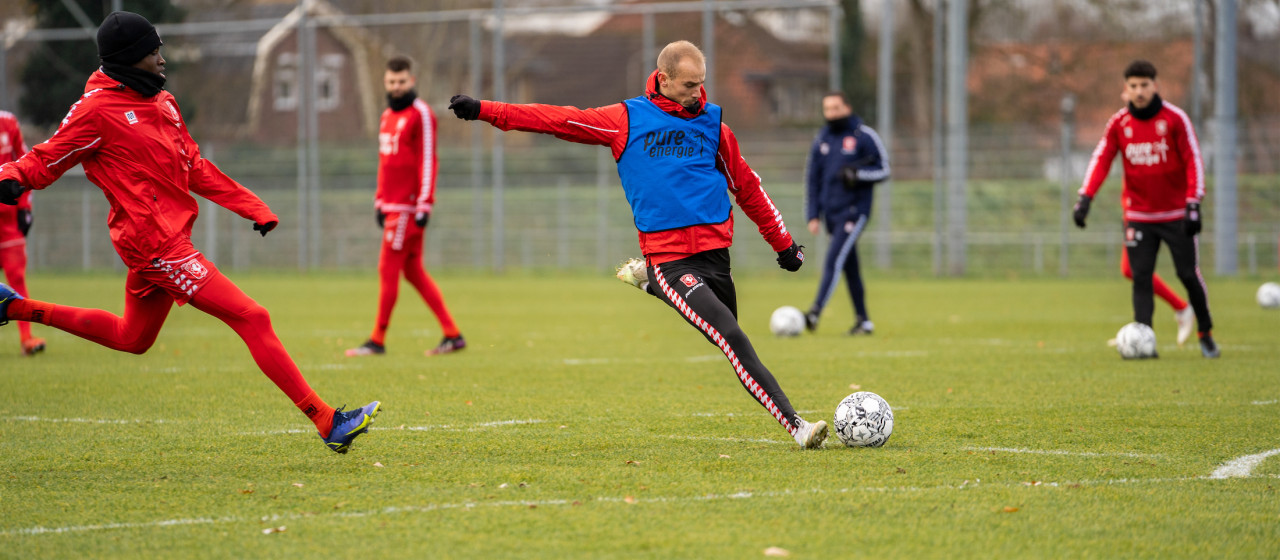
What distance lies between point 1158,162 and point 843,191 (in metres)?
3.58

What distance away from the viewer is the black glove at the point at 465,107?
5543 mm

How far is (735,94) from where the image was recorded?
27312 millimetres

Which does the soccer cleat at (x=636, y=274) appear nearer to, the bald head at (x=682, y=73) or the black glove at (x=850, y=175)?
the bald head at (x=682, y=73)

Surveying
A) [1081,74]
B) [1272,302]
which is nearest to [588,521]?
[1272,302]

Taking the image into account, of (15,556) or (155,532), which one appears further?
(155,532)

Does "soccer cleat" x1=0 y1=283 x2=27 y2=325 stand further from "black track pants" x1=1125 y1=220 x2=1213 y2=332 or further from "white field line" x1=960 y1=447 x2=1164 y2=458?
"black track pants" x1=1125 y1=220 x2=1213 y2=332

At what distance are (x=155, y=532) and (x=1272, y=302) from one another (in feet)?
46.2

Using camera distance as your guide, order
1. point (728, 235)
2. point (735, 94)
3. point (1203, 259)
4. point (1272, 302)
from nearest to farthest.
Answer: point (728, 235) → point (1272, 302) → point (1203, 259) → point (735, 94)

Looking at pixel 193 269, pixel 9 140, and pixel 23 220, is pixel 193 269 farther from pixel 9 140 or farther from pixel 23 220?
pixel 9 140

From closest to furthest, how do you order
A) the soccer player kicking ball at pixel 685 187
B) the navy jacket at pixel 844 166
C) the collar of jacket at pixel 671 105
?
the soccer player kicking ball at pixel 685 187 → the collar of jacket at pixel 671 105 → the navy jacket at pixel 844 166

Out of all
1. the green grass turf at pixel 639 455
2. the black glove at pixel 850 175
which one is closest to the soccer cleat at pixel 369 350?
the green grass turf at pixel 639 455

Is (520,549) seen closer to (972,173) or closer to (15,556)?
(15,556)

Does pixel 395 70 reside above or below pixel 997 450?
above

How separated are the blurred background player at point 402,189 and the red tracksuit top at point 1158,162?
5.32 m
